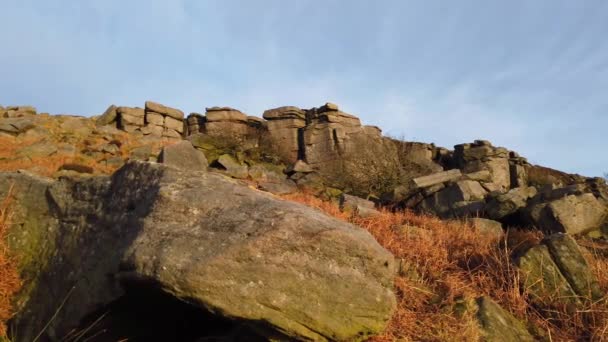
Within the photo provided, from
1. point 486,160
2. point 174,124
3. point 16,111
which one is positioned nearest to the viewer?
point 486,160

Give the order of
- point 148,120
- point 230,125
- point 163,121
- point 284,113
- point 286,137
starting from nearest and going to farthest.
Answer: point 286,137 → point 284,113 → point 230,125 → point 148,120 → point 163,121

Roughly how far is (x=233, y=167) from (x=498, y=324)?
15.2m

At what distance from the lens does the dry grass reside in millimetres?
3883

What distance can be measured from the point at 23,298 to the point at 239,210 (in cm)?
223

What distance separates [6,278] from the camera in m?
4.01

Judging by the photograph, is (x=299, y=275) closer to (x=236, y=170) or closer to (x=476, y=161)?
(x=236, y=170)

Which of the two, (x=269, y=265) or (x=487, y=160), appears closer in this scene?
(x=269, y=265)

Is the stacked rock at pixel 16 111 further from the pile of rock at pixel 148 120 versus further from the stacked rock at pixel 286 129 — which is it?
the stacked rock at pixel 286 129

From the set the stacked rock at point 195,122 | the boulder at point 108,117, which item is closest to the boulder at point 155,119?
the stacked rock at point 195,122

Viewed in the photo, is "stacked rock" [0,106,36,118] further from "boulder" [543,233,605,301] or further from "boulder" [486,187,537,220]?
"boulder" [543,233,605,301]

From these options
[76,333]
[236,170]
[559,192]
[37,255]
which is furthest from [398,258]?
[236,170]

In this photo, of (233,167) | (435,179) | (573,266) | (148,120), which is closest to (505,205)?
(435,179)

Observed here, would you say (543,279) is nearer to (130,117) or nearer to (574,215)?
(574,215)

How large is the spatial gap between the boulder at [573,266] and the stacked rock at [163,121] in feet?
70.5
